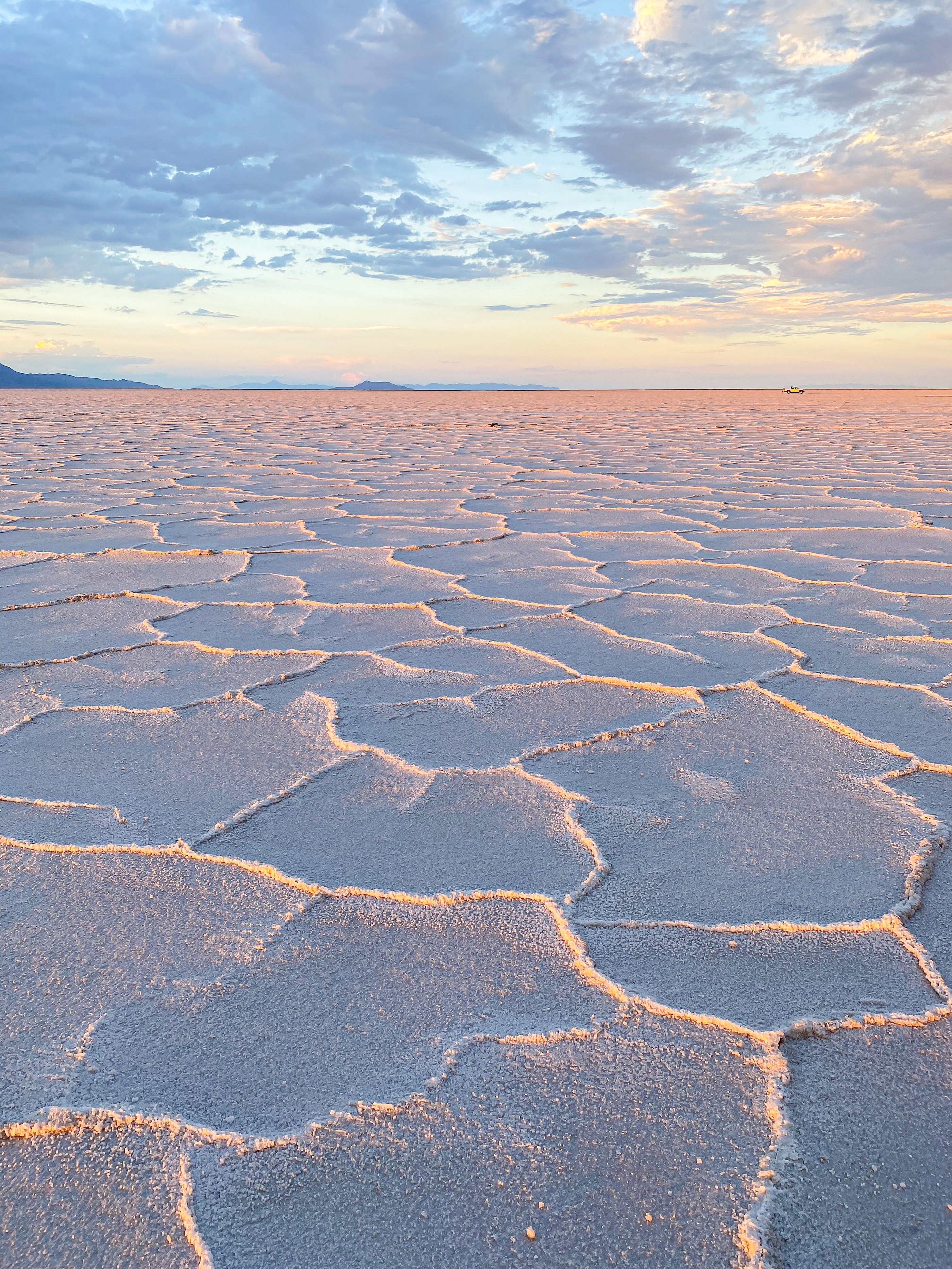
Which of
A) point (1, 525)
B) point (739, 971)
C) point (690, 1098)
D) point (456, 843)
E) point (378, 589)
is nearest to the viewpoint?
point (690, 1098)

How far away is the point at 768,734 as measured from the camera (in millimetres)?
1432

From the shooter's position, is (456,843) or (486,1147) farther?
(456,843)

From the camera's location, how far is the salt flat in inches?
25.5

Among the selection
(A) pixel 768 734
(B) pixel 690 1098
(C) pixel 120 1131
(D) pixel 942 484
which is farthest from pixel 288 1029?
(D) pixel 942 484

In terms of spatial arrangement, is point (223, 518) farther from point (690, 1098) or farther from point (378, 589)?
point (690, 1098)

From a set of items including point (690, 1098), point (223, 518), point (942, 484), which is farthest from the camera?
point (942, 484)

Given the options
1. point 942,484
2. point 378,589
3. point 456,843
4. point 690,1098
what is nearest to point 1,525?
point 378,589

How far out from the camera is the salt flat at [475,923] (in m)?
0.65

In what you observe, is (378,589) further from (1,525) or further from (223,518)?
(1,525)

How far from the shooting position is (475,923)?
0.96 meters

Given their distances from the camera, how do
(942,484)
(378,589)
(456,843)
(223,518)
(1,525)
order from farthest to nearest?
(942,484), (223,518), (1,525), (378,589), (456,843)

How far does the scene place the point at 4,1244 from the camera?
0.62 m

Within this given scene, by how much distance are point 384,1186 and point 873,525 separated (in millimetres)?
3146

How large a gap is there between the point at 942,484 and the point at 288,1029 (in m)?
4.52
